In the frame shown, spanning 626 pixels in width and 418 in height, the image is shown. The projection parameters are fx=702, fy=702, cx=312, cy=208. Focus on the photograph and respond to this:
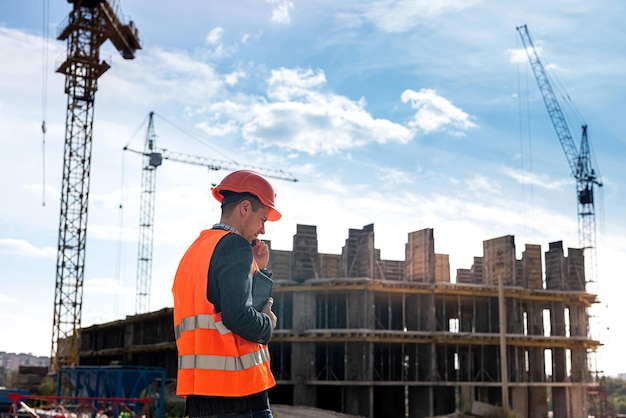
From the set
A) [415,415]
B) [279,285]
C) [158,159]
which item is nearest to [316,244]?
[279,285]

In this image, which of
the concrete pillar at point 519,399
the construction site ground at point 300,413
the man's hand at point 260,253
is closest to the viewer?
the man's hand at point 260,253

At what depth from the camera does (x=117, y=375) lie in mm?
30250

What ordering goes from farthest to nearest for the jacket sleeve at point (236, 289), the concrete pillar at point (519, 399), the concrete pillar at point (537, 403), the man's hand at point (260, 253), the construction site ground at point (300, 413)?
the concrete pillar at point (537, 403) → the concrete pillar at point (519, 399) → the construction site ground at point (300, 413) → the man's hand at point (260, 253) → the jacket sleeve at point (236, 289)

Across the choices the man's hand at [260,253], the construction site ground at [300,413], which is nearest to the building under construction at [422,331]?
the construction site ground at [300,413]

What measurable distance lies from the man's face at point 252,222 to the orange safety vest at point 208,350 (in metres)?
0.14

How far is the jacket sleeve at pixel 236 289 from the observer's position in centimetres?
261

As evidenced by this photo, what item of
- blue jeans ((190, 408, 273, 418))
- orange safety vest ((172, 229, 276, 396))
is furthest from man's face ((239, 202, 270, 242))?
blue jeans ((190, 408, 273, 418))

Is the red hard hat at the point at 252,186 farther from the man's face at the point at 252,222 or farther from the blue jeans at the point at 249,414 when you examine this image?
the blue jeans at the point at 249,414

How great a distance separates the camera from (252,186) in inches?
116

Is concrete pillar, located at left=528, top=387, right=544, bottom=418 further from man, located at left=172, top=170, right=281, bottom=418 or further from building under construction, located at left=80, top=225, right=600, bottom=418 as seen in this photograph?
man, located at left=172, top=170, right=281, bottom=418

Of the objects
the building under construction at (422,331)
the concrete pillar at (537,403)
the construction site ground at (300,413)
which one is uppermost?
the building under construction at (422,331)

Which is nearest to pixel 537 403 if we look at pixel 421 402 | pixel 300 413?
pixel 421 402

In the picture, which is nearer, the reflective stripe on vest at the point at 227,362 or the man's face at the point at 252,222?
the reflective stripe on vest at the point at 227,362

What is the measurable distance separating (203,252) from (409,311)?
43504 mm
